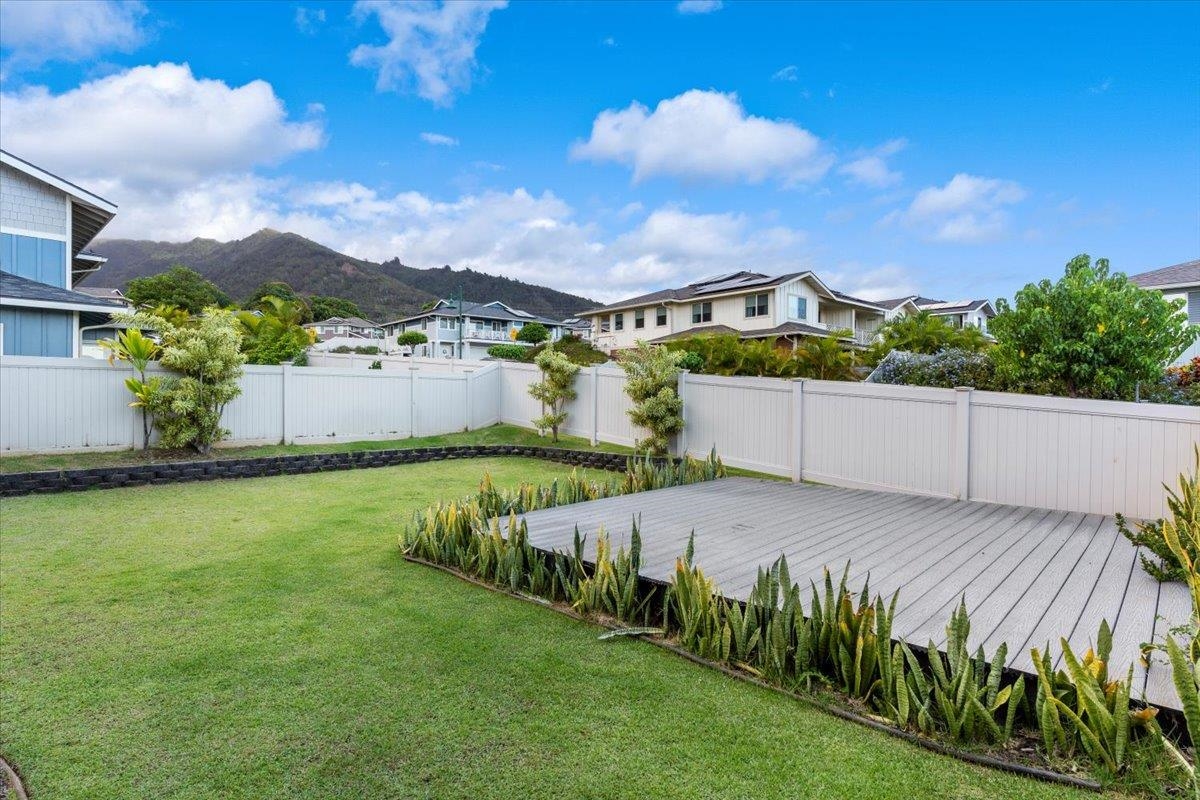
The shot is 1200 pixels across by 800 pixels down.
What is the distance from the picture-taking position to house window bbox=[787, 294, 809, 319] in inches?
1086

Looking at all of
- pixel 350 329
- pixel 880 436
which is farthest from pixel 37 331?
pixel 350 329

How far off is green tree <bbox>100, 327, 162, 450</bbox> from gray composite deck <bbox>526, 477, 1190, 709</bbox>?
7306mm

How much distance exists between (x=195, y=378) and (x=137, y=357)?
803 mm

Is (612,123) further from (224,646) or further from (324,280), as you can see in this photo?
(324,280)

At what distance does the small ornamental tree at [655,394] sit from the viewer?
9867mm

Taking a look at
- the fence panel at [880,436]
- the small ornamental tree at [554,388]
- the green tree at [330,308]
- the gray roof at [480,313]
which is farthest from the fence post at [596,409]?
the green tree at [330,308]

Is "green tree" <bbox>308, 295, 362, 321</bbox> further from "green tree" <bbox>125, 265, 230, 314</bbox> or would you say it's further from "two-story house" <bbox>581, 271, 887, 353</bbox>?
"two-story house" <bbox>581, 271, 887, 353</bbox>

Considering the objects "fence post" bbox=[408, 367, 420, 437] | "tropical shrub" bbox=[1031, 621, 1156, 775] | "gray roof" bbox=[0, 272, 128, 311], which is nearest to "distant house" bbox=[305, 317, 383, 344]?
"gray roof" bbox=[0, 272, 128, 311]

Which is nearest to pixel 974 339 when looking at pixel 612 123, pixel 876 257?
pixel 876 257

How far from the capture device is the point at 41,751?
7.40 feet

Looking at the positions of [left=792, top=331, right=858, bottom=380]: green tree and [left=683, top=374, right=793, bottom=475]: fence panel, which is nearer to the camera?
[left=683, top=374, right=793, bottom=475]: fence panel

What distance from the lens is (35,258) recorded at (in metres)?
14.2

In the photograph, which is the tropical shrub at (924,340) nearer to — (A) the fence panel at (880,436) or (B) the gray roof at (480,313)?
(A) the fence panel at (880,436)

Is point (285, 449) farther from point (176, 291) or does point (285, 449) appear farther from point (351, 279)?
point (351, 279)
